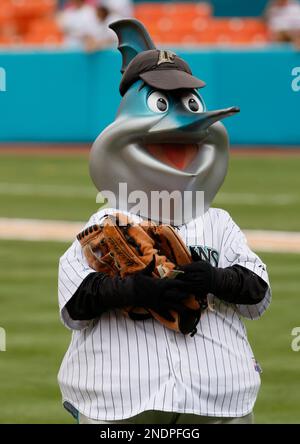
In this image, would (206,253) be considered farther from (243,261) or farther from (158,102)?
(158,102)

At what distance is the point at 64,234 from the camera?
11.6 meters

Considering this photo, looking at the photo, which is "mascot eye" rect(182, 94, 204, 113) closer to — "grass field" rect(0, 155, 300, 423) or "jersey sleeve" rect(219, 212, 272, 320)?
"jersey sleeve" rect(219, 212, 272, 320)

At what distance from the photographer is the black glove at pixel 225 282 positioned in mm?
4242

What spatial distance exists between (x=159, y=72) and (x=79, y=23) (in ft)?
52.6

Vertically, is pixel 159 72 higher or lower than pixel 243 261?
higher

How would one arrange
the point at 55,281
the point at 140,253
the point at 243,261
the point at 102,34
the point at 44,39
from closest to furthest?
the point at 140,253
the point at 243,261
the point at 55,281
the point at 102,34
the point at 44,39

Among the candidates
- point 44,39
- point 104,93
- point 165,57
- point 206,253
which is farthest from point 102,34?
point 206,253

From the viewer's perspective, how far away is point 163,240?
435 cm

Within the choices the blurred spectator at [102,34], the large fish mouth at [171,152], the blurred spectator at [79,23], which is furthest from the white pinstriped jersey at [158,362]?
the blurred spectator at [79,23]

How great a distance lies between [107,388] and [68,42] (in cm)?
1692

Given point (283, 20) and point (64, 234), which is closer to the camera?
point (64, 234)

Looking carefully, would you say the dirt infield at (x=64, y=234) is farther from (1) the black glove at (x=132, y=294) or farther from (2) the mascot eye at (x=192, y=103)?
(1) the black glove at (x=132, y=294)
